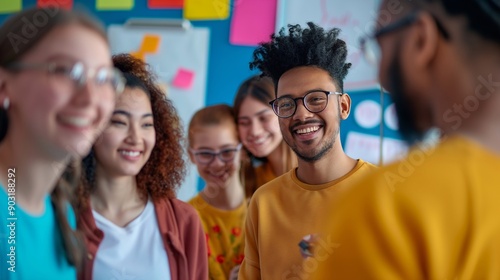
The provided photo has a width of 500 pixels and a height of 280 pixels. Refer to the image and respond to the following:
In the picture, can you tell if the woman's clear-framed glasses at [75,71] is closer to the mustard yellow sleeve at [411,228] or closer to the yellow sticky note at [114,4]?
the mustard yellow sleeve at [411,228]

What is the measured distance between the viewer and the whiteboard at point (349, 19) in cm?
207

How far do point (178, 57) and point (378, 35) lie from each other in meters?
1.90

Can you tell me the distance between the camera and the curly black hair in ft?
4.16

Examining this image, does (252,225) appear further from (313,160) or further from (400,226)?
(400,226)

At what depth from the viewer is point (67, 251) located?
756 millimetres

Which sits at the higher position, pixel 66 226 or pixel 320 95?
pixel 320 95

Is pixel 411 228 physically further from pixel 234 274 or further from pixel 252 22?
pixel 252 22

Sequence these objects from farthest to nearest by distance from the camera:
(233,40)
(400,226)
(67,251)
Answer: (233,40) < (67,251) < (400,226)

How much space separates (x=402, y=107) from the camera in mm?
562

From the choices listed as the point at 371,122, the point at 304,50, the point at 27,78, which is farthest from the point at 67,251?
the point at 371,122

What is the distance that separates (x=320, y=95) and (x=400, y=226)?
2.44 feet

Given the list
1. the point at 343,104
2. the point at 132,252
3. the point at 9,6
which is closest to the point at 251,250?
the point at 132,252

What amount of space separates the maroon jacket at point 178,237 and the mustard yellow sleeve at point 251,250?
9 centimetres

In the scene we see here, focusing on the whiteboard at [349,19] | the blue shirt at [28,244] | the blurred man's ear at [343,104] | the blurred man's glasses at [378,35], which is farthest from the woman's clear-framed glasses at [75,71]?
the whiteboard at [349,19]
